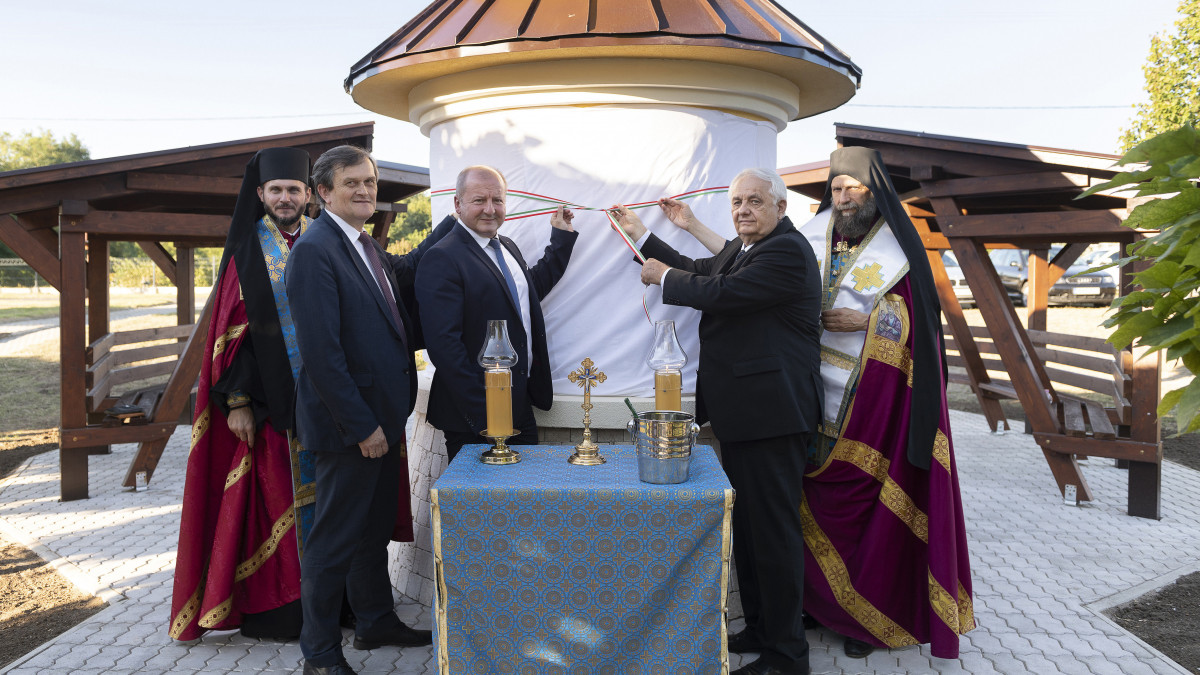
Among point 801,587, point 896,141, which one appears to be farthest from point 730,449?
point 896,141

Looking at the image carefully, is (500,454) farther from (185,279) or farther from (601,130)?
(185,279)

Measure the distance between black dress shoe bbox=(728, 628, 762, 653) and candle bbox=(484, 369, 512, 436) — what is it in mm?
1536

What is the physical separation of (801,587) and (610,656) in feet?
3.42

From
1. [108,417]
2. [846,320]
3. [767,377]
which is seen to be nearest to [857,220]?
[846,320]

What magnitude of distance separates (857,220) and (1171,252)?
2.32m

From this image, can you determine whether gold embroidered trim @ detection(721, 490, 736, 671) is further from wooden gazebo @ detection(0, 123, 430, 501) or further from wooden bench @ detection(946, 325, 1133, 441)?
wooden gazebo @ detection(0, 123, 430, 501)

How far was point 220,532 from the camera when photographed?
3.90 metres

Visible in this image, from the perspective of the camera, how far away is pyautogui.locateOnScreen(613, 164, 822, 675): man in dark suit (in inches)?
136

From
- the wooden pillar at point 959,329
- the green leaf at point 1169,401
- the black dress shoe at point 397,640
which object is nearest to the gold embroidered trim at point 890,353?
the green leaf at point 1169,401

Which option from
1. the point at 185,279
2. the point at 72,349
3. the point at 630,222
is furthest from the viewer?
the point at 185,279

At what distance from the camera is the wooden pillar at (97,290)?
8406mm

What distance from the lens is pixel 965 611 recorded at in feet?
12.9

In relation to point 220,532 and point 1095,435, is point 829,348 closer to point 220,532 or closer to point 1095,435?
point 220,532

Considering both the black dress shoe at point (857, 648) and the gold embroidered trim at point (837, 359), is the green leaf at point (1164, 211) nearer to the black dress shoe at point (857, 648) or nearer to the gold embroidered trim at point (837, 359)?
the gold embroidered trim at point (837, 359)
